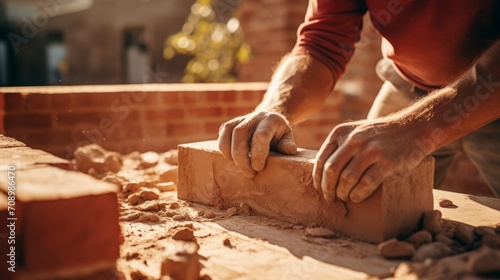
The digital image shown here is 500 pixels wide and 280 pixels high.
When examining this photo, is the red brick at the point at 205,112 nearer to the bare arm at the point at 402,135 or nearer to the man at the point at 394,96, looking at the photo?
the man at the point at 394,96

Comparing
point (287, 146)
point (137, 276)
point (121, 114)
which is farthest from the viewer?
point (121, 114)

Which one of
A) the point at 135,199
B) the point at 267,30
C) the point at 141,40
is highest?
the point at 267,30

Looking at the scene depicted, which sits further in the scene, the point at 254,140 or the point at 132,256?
the point at 254,140

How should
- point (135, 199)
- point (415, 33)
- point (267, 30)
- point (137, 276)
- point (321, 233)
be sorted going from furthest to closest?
point (267, 30), point (415, 33), point (135, 199), point (321, 233), point (137, 276)

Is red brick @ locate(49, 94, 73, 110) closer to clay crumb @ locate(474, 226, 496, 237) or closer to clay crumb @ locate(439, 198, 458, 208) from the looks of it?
clay crumb @ locate(439, 198, 458, 208)

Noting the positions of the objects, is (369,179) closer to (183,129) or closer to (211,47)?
(183,129)

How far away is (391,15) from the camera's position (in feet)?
7.86

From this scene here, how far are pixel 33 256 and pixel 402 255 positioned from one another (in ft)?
3.33

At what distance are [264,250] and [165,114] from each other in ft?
7.53

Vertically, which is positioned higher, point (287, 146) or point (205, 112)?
point (287, 146)

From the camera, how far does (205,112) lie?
3.88m

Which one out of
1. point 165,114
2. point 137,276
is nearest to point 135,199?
point 137,276

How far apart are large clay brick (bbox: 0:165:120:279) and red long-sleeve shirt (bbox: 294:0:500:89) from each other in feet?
5.36

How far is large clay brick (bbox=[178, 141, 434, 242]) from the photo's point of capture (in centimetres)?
166
